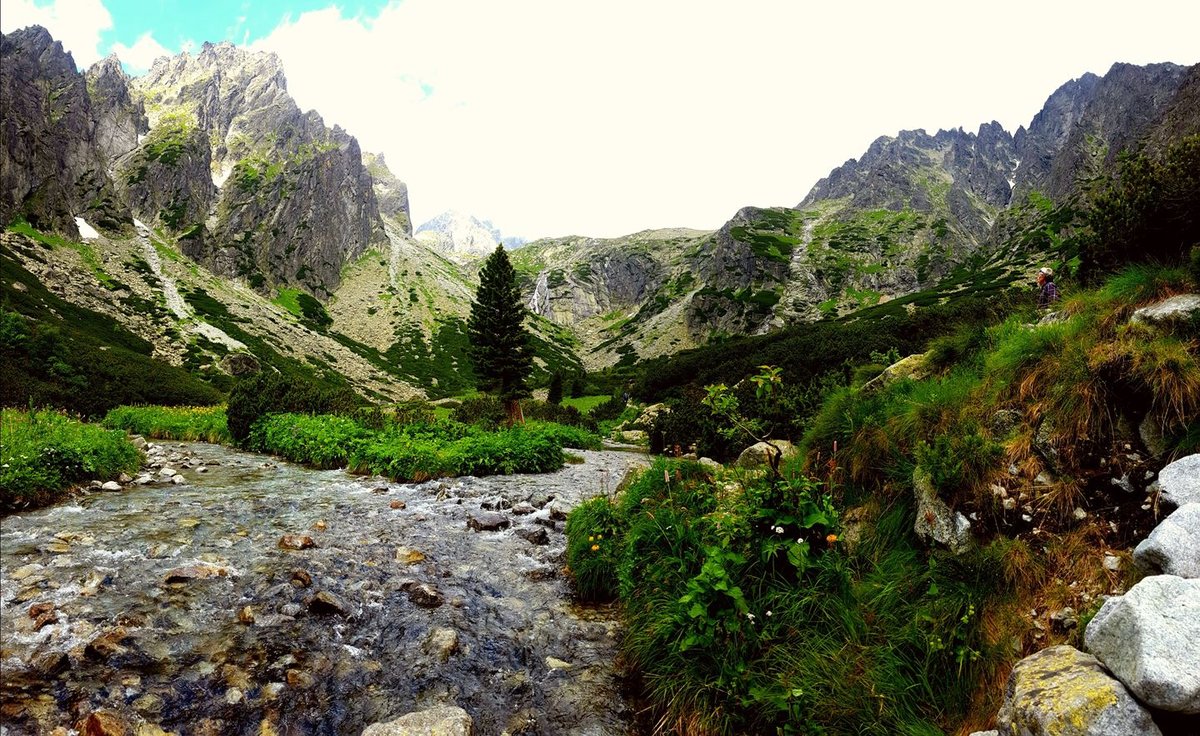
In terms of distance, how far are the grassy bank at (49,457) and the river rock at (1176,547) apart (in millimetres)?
13920

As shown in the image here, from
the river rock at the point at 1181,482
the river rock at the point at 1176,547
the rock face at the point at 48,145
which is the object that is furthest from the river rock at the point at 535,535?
the rock face at the point at 48,145

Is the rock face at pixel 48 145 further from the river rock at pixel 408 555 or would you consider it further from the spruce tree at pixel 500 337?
the river rock at pixel 408 555

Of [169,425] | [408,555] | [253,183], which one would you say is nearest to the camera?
[408,555]

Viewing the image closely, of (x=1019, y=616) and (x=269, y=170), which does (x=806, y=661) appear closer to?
(x=1019, y=616)

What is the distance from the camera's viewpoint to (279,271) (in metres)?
149

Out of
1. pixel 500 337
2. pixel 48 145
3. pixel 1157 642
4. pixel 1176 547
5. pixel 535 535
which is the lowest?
pixel 535 535

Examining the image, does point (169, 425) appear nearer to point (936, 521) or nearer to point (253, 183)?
point (936, 521)

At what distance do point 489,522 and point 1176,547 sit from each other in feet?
36.3

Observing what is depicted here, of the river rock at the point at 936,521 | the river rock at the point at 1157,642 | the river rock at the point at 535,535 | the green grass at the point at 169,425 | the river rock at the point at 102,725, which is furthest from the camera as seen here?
the green grass at the point at 169,425

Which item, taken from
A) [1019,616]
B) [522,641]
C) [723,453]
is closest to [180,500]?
[522,641]

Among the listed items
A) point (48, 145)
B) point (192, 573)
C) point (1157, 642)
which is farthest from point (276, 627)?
point (48, 145)

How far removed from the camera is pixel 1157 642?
284 centimetres

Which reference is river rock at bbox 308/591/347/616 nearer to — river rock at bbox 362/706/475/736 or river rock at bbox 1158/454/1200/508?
river rock at bbox 362/706/475/736

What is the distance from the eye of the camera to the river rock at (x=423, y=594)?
762cm
